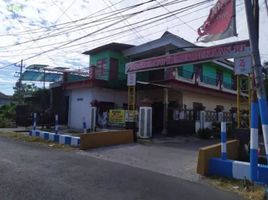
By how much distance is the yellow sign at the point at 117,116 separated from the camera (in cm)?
2191

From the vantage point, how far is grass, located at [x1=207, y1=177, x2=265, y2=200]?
7.52 meters

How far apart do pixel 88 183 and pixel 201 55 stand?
9318 mm

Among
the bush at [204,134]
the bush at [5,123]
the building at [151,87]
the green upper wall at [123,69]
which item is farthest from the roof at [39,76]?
the bush at [204,134]

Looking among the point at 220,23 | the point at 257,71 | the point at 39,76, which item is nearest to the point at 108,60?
the point at 39,76

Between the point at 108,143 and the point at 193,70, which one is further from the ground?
the point at 193,70

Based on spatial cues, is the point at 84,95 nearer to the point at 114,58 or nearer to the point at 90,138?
the point at 114,58

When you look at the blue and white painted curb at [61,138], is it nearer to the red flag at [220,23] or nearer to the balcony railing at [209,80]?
the red flag at [220,23]

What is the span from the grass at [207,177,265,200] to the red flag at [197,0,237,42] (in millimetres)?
3818

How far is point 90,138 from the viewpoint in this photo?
50.0 feet

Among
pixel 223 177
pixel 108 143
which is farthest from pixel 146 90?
pixel 223 177

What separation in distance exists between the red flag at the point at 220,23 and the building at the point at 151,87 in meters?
13.4

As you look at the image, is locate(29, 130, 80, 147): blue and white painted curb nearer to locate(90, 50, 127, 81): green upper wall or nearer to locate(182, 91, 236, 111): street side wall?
locate(90, 50, 127, 81): green upper wall

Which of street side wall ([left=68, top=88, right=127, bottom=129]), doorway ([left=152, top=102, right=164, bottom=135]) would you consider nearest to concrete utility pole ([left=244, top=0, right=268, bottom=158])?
doorway ([left=152, top=102, right=164, bottom=135])

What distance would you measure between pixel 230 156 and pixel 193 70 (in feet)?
59.5
